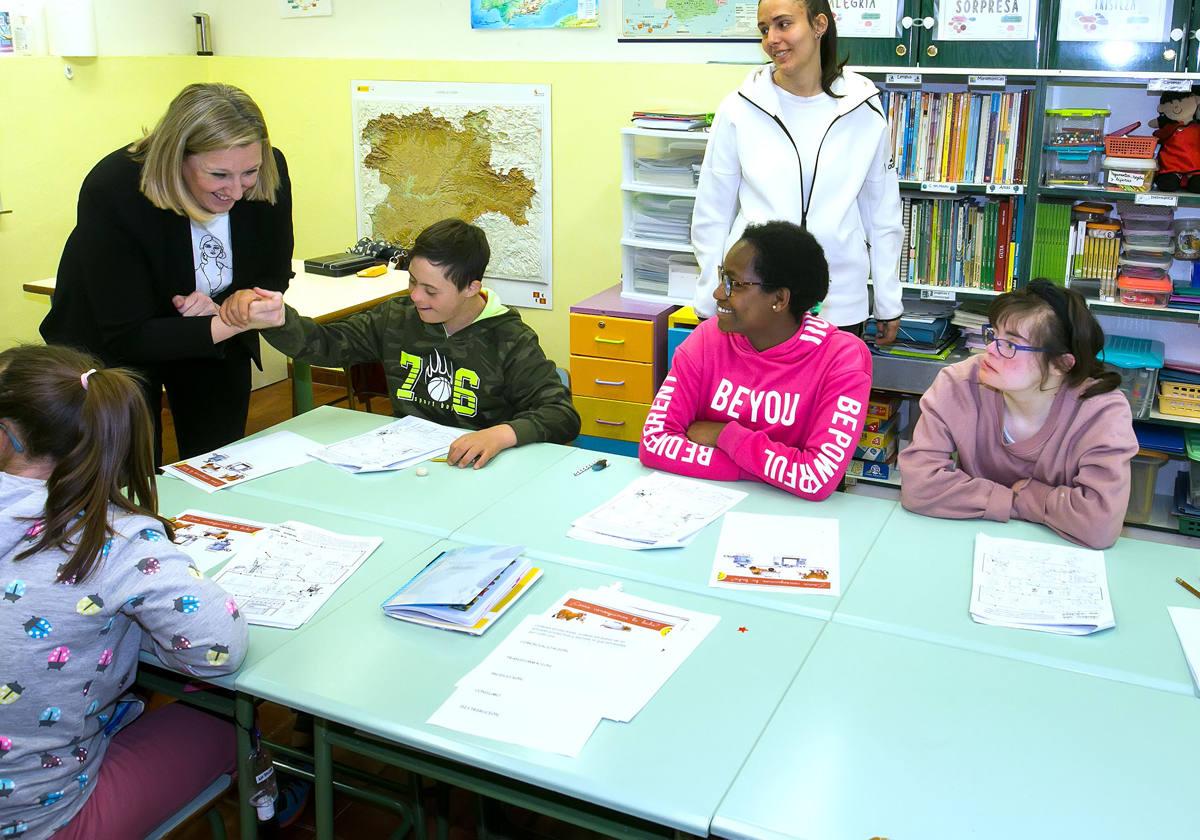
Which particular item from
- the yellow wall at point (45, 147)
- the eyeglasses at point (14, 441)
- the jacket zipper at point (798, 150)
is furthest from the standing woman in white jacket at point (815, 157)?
the yellow wall at point (45, 147)

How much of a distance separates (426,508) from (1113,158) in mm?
2493

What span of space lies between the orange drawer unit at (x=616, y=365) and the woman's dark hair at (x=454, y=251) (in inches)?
55.1

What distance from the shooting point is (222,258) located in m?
2.57

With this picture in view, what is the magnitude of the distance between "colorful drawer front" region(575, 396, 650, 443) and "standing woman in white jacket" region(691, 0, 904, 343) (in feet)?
3.85

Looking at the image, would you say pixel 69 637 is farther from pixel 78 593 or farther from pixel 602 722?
pixel 602 722

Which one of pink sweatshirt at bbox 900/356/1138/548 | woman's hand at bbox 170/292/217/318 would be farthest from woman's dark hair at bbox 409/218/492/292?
pink sweatshirt at bbox 900/356/1138/548

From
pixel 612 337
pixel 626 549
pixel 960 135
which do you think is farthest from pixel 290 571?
pixel 960 135

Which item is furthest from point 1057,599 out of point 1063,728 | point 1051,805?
point 1051,805

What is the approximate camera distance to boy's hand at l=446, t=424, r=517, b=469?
8.00ft

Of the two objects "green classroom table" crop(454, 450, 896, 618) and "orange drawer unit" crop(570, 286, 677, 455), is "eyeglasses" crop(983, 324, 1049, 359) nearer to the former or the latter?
"green classroom table" crop(454, 450, 896, 618)

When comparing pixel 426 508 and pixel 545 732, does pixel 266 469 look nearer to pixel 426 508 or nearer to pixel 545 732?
pixel 426 508

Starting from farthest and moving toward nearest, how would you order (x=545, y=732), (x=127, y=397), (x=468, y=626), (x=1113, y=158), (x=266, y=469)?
(x=1113, y=158) → (x=266, y=469) → (x=468, y=626) → (x=127, y=397) → (x=545, y=732)

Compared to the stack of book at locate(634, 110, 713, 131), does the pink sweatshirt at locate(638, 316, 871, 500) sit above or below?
below

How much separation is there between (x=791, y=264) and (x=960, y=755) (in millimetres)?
1234
